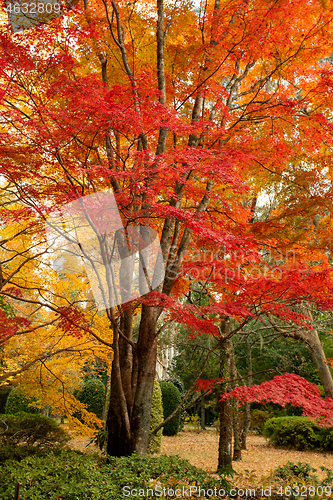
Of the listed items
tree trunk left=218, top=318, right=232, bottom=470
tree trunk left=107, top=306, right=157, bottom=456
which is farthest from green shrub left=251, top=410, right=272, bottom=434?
tree trunk left=107, top=306, right=157, bottom=456

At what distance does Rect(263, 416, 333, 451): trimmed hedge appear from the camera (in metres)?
10.4

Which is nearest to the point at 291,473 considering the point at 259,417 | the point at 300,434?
the point at 300,434

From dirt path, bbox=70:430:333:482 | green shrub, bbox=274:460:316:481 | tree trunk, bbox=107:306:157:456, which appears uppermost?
tree trunk, bbox=107:306:157:456

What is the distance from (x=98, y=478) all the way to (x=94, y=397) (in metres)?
8.97

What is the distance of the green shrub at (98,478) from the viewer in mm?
3260

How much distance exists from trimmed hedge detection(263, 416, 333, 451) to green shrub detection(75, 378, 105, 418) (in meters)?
5.53

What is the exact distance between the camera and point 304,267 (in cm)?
526

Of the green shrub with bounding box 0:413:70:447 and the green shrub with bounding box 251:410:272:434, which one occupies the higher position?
the green shrub with bounding box 0:413:70:447

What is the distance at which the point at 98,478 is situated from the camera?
354 centimetres

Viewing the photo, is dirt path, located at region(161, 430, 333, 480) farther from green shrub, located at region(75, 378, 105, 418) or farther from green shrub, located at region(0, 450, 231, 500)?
green shrub, located at region(0, 450, 231, 500)

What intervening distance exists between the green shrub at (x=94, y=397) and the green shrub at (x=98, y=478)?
7856mm

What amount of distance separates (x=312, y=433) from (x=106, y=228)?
965 centimetres

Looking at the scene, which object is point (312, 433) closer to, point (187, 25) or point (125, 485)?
point (125, 485)

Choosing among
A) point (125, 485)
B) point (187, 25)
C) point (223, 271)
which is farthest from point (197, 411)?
point (187, 25)
